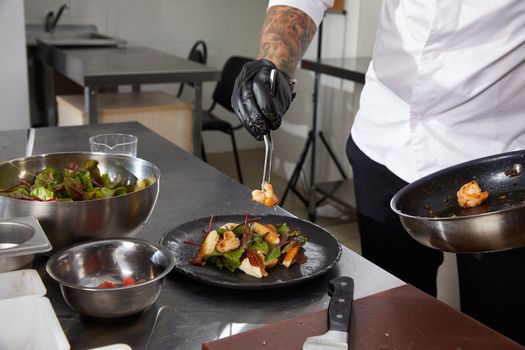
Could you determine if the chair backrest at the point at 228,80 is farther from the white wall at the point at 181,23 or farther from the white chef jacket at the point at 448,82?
the white chef jacket at the point at 448,82

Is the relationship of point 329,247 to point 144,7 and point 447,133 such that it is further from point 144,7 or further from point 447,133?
point 144,7

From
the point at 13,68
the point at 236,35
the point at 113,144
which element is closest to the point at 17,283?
the point at 113,144

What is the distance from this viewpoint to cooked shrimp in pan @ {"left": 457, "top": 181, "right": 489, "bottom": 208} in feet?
3.21

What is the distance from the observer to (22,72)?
10.3 ft

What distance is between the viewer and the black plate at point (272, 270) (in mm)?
947

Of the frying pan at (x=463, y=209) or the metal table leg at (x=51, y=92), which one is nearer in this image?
the frying pan at (x=463, y=209)

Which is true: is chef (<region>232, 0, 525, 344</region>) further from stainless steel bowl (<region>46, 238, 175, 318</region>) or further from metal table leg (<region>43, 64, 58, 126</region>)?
metal table leg (<region>43, 64, 58, 126</region>)

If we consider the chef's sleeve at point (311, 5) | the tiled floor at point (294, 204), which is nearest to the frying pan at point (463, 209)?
the chef's sleeve at point (311, 5)

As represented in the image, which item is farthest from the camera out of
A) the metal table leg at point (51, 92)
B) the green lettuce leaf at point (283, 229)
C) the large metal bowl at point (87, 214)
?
the metal table leg at point (51, 92)

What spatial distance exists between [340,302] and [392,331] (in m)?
0.08

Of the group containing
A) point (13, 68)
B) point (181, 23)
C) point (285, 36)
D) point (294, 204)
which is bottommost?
point (294, 204)

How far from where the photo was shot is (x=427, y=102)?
1.29m

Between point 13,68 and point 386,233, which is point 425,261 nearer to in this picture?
point 386,233

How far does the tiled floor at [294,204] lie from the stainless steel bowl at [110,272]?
234 centimetres
